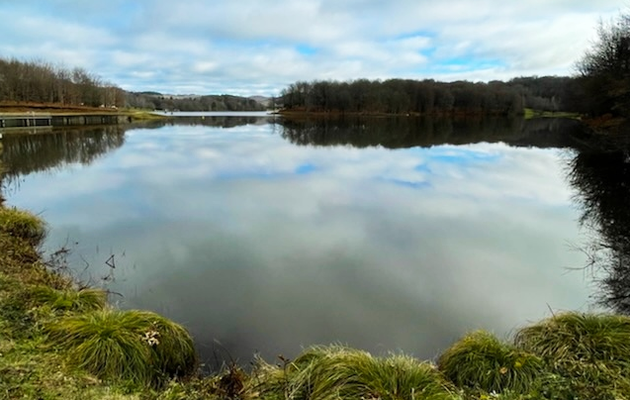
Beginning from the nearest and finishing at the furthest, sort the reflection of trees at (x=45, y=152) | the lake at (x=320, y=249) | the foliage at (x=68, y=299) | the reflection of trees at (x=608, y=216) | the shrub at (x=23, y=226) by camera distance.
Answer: the foliage at (x=68, y=299) < the lake at (x=320, y=249) < the reflection of trees at (x=608, y=216) < the shrub at (x=23, y=226) < the reflection of trees at (x=45, y=152)

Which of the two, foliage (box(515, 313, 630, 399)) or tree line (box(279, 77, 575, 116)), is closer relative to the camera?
foliage (box(515, 313, 630, 399))

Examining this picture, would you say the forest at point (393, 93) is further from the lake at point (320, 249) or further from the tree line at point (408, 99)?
the lake at point (320, 249)

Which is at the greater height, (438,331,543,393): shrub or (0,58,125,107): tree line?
(0,58,125,107): tree line

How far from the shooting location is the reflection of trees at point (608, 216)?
23.9 feet

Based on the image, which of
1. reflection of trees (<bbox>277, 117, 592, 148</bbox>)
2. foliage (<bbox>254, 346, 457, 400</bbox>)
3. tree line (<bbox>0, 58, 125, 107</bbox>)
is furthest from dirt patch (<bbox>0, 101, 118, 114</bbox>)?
foliage (<bbox>254, 346, 457, 400</bbox>)

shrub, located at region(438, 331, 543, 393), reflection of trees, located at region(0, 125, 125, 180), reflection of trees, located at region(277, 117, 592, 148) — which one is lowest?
shrub, located at region(438, 331, 543, 393)

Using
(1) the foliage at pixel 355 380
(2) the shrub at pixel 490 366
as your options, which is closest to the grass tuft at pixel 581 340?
(2) the shrub at pixel 490 366

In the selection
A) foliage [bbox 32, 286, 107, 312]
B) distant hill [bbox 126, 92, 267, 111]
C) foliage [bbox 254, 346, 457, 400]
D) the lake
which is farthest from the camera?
distant hill [bbox 126, 92, 267, 111]

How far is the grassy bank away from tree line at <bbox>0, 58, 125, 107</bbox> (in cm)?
7720

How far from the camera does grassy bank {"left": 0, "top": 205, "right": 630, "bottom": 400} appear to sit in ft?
11.5

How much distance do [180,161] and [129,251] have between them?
50.1 feet

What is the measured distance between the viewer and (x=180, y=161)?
76.9ft

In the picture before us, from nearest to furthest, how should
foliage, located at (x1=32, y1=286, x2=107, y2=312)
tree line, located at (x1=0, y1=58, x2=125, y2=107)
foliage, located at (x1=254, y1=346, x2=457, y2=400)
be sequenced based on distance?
foliage, located at (x1=254, y1=346, x2=457, y2=400)
foliage, located at (x1=32, y1=286, x2=107, y2=312)
tree line, located at (x1=0, y1=58, x2=125, y2=107)

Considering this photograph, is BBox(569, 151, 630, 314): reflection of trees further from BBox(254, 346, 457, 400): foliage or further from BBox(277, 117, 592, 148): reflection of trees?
BBox(277, 117, 592, 148): reflection of trees
